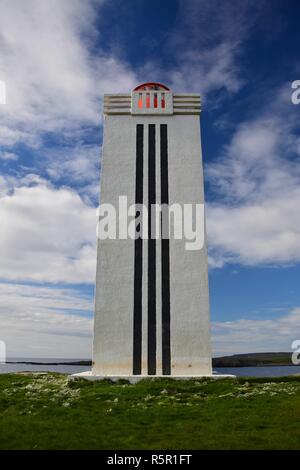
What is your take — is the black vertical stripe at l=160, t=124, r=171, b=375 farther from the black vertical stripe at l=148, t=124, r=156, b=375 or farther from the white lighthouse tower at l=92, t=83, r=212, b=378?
the black vertical stripe at l=148, t=124, r=156, b=375

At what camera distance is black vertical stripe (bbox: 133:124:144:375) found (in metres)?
26.6

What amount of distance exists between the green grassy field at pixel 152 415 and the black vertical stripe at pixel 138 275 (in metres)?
3.61

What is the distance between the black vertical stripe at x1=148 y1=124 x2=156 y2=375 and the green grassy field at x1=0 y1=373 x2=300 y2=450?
12.0ft

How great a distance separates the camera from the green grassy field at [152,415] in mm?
11898

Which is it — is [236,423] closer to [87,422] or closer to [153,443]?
[153,443]

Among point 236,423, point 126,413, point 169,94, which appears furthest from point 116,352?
point 169,94

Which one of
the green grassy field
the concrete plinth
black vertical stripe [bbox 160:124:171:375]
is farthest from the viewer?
black vertical stripe [bbox 160:124:171:375]

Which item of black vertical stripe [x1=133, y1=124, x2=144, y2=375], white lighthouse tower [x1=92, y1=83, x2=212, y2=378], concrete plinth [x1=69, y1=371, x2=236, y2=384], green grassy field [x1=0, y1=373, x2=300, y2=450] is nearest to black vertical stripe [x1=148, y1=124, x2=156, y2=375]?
white lighthouse tower [x1=92, y1=83, x2=212, y2=378]

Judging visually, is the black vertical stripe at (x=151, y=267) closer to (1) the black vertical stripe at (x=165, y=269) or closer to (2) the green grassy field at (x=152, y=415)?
(1) the black vertical stripe at (x=165, y=269)

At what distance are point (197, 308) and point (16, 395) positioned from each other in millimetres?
12966

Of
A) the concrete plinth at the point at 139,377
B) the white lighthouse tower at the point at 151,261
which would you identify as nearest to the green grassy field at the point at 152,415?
the concrete plinth at the point at 139,377

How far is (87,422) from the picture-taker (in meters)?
14.3

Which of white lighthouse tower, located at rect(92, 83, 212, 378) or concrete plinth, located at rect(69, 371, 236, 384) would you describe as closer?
concrete plinth, located at rect(69, 371, 236, 384)

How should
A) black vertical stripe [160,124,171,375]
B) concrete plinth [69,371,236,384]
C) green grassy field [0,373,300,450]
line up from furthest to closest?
black vertical stripe [160,124,171,375] < concrete plinth [69,371,236,384] < green grassy field [0,373,300,450]
